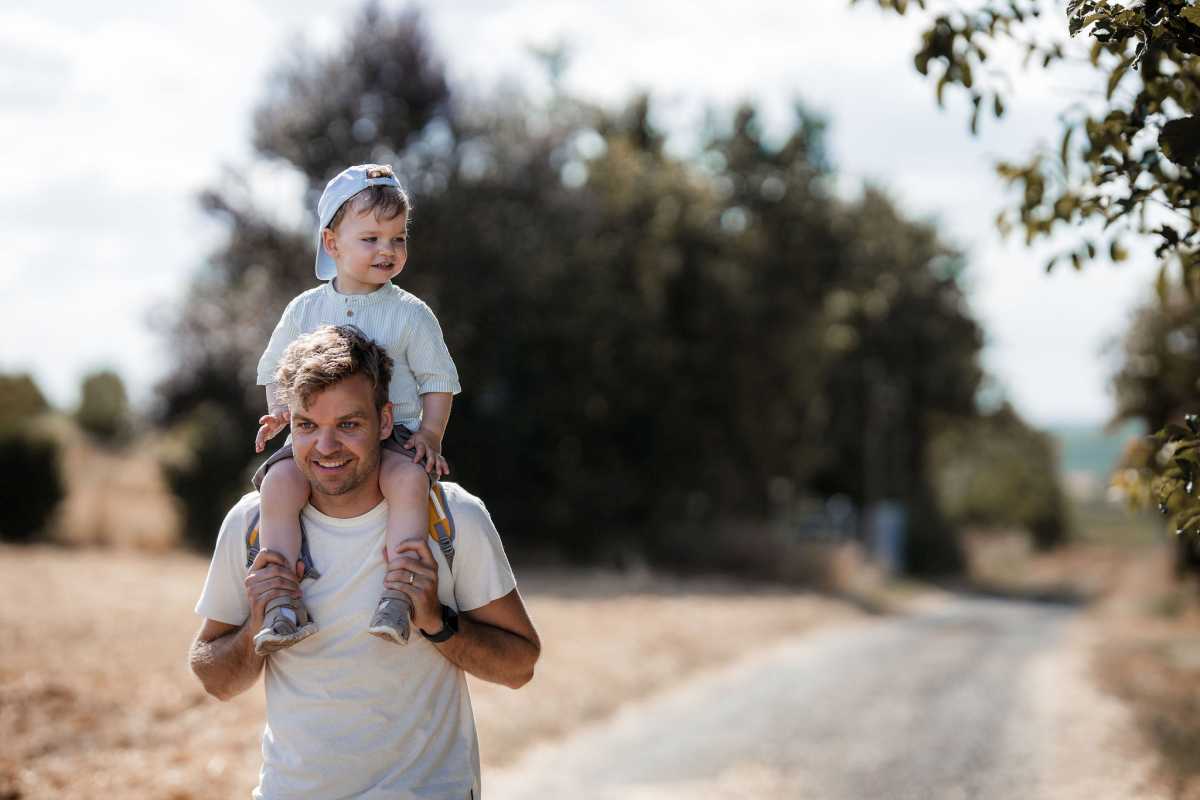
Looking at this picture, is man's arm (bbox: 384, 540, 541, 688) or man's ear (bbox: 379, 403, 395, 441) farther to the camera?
man's ear (bbox: 379, 403, 395, 441)

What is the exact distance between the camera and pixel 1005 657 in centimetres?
1925

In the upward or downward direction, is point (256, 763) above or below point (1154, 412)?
below

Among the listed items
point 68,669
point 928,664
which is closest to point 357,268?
point 68,669

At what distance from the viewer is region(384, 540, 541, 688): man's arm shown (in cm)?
307

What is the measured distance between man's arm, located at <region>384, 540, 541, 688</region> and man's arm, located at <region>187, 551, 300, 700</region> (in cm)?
25

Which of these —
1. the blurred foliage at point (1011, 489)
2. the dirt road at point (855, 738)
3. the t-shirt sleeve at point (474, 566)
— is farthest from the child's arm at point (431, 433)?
the blurred foliage at point (1011, 489)

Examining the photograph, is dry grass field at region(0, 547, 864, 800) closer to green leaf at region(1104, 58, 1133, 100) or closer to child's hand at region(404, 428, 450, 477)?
child's hand at region(404, 428, 450, 477)

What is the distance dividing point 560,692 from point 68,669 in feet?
15.3

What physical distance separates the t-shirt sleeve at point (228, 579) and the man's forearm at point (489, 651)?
51 centimetres

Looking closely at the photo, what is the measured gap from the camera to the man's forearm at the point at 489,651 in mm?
3199

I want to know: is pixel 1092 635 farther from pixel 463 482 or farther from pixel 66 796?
pixel 66 796

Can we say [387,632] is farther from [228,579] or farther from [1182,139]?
[1182,139]

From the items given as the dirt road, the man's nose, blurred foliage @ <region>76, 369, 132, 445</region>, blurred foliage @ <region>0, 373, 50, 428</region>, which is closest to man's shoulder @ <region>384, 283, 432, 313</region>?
the man's nose

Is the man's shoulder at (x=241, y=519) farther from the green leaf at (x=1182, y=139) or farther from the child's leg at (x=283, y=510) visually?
the green leaf at (x=1182, y=139)
